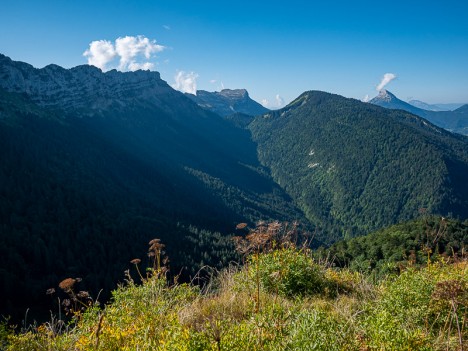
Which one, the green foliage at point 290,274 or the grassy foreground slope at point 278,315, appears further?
the green foliage at point 290,274

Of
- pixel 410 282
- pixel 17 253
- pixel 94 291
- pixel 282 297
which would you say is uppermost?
pixel 410 282

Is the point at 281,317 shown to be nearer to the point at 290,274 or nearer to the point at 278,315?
the point at 278,315

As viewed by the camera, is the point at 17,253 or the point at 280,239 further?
the point at 17,253

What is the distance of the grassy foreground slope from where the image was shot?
5.45m

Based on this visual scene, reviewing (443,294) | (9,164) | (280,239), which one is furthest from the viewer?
(9,164)

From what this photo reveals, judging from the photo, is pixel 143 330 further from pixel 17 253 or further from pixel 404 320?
pixel 17 253

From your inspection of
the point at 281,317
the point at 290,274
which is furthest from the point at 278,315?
the point at 290,274

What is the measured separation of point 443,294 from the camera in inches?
247

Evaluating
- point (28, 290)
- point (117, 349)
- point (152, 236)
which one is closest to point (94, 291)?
point (28, 290)

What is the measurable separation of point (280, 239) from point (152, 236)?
146 metres

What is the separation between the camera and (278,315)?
665cm

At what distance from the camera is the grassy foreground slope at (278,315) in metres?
5.45

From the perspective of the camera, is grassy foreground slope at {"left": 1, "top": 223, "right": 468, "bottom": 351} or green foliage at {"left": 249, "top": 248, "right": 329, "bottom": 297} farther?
green foliage at {"left": 249, "top": 248, "right": 329, "bottom": 297}

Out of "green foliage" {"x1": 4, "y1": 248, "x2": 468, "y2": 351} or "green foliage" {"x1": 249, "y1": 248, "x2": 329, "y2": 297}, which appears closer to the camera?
"green foliage" {"x1": 4, "y1": 248, "x2": 468, "y2": 351}
